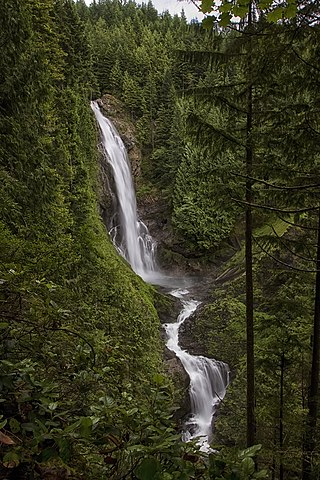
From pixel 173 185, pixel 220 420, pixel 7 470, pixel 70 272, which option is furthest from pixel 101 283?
pixel 173 185

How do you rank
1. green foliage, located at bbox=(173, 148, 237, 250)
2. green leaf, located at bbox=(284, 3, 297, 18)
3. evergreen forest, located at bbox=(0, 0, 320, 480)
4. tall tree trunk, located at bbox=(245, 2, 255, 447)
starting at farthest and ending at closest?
green foliage, located at bbox=(173, 148, 237, 250), tall tree trunk, located at bbox=(245, 2, 255, 447), green leaf, located at bbox=(284, 3, 297, 18), evergreen forest, located at bbox=(0, 0, 320, 480)

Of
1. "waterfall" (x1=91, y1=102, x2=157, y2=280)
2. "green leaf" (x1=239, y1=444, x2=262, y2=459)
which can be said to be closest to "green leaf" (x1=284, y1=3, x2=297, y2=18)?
"green leaf" (x1=239, y1=444, x2=262, y2=459)

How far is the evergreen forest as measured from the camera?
1.65m

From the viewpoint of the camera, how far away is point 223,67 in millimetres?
6227

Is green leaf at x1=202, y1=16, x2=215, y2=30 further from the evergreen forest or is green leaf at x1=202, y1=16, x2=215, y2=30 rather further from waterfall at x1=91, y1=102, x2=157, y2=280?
waterfall at x1=91, y1=102, x2=157, y2=280

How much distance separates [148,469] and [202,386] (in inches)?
531

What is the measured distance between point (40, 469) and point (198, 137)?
18.0 feet

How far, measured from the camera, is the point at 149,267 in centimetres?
2608

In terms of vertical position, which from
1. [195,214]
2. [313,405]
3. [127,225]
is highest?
[195,214]

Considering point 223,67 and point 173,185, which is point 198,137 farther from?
point 173,185

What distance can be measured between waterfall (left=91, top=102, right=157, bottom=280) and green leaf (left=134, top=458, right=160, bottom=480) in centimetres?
2301

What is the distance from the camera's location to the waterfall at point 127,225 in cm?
2503

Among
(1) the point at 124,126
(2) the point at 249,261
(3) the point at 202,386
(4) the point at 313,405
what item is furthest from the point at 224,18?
(1) the point at 124,126

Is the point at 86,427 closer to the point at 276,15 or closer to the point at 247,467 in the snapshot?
the point at 247,467
